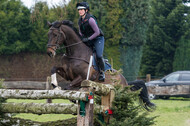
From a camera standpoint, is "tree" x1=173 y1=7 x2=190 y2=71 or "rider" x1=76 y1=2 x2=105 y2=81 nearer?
"rider" x1=76 y1=2 x2=105 y2=81

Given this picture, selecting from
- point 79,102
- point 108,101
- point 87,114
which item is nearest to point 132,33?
point 108,101

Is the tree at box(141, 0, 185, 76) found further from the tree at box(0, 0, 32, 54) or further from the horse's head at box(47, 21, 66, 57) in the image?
the horse's head at box(47, 21, 66, 57)

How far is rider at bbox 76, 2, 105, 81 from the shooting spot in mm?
8438

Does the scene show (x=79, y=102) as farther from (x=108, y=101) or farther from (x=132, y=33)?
(x=132, y=33)

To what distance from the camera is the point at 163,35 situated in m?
36.6

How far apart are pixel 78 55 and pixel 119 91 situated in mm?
3093

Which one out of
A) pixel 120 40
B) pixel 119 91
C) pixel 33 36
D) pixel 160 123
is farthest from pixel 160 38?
pixel 119 91

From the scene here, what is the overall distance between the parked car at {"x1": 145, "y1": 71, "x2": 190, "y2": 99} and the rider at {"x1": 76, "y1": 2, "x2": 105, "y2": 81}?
438 inches

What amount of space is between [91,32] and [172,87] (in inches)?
452

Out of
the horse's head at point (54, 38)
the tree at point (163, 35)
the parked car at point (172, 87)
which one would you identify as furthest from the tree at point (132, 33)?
the horse's head at point (54, 38)

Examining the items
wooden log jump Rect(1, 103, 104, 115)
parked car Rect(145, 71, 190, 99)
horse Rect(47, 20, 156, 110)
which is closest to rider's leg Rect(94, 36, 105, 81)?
horse Rect(47, 20, 156, 110)

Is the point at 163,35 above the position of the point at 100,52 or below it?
above

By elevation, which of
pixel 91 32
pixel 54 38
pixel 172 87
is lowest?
pixel 172 87

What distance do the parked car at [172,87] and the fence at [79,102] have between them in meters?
13.9
